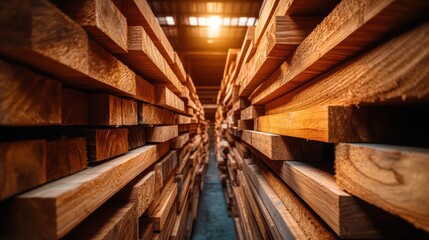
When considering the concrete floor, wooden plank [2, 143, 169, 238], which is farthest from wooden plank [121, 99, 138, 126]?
the concrete floor

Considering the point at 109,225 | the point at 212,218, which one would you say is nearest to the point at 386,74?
the point at 109,225

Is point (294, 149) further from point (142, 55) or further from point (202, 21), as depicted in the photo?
point (202, 21)

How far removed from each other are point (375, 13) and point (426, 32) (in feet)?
0.44

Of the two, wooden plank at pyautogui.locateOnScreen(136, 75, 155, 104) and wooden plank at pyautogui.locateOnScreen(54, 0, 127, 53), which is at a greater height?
wooden plank at pyautogui.locateOnScreen(54, 0, 127, 53)

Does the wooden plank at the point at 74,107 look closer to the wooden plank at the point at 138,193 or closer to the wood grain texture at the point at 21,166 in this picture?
the wood grain texture at the point at 21,166

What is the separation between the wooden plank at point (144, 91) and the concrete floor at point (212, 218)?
3.30 m

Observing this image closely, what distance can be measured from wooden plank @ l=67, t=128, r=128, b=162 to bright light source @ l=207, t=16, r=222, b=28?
7.06 metres

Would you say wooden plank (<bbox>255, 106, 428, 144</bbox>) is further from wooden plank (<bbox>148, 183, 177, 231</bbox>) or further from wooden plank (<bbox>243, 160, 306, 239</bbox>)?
wooden plank (<bbox>148, 183, 177, 231</bbox>)

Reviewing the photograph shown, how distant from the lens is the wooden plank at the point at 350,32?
1.92ft

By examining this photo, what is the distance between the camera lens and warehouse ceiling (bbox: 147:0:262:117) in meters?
6.79

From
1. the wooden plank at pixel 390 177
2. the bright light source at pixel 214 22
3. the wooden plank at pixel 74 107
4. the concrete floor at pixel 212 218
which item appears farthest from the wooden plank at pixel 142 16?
the bright light source at pixel 214 22

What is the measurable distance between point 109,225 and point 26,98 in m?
0.71

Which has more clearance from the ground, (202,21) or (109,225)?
(202,21)

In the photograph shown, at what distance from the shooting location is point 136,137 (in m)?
1.71
